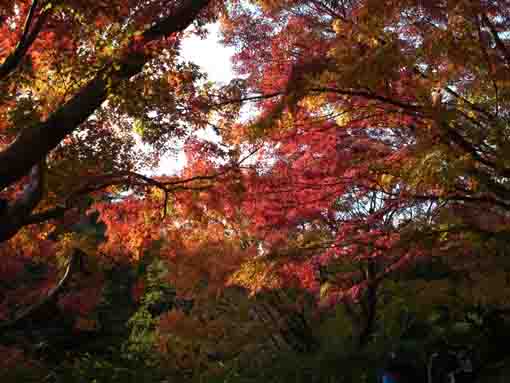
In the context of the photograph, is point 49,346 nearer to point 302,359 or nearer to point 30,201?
point 302,359

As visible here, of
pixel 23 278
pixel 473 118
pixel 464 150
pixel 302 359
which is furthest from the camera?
pixel 23 278

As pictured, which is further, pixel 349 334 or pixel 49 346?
pixel 49 346

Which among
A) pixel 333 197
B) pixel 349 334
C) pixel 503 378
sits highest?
pixel 333 197

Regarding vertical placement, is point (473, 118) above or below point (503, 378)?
above

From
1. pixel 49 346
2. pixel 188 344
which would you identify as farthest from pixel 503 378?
pixel 49 346

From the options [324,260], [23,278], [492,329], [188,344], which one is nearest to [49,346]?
[23,278]

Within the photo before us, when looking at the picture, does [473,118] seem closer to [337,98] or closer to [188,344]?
[337,98]

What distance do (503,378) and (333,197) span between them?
633 cm

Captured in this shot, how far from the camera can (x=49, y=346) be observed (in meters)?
16.4

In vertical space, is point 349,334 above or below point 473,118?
below

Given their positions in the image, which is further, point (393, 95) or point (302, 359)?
point (302, 359)

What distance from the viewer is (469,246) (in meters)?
7.79

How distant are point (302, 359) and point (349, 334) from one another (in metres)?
1.83

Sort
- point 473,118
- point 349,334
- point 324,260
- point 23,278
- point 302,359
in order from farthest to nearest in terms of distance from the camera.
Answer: point 23,278, point 349,334, point 302,359, point 324,260, point 473,118
